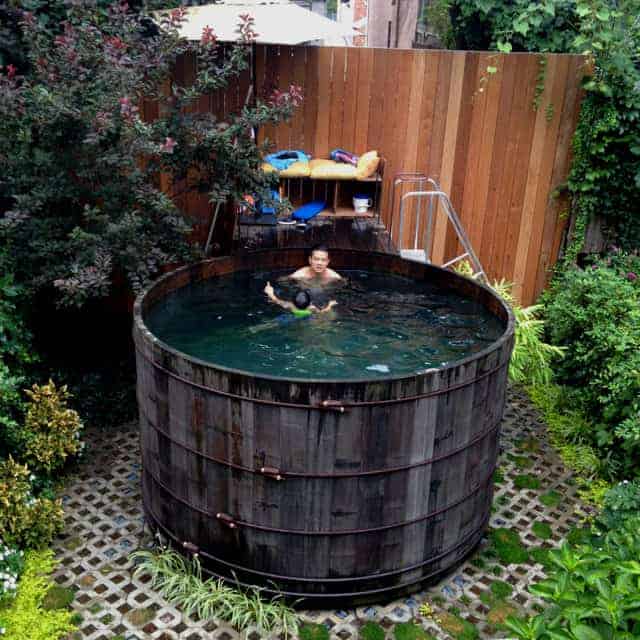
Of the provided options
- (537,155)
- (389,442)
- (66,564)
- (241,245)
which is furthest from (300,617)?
(537,155)

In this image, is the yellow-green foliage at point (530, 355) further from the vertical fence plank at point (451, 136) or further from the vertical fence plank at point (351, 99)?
the vertical fence plank at point (351, 99)

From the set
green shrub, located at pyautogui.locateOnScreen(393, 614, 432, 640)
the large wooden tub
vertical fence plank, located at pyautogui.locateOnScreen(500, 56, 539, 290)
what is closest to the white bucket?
vertical fence plank, located at pyautogui.locateOnScreen(500, 56, 539, 290)

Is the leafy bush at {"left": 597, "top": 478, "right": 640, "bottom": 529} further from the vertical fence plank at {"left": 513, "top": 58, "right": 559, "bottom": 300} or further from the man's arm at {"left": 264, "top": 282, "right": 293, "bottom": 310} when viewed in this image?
the vertical fence plank at {"left": 513, "top": 58, "right": 559, "bottom": 300}

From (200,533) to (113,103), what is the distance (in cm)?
338

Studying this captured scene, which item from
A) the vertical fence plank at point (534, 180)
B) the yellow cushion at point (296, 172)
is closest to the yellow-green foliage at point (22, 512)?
the yellow cushion at point (296, 172)

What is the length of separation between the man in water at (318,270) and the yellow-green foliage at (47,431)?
8.12ft

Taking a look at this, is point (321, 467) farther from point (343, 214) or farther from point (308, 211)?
point (343, 214)

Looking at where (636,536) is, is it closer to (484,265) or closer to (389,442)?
(389,442)

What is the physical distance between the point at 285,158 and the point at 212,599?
15.7 feet

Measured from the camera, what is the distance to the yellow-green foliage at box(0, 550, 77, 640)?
4848mm

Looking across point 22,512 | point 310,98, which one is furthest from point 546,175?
point 22,512

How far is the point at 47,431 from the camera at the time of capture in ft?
20.5

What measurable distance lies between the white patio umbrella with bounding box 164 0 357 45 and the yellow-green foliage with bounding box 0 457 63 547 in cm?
413

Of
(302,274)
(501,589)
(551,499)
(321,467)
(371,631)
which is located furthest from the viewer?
(302,274)
